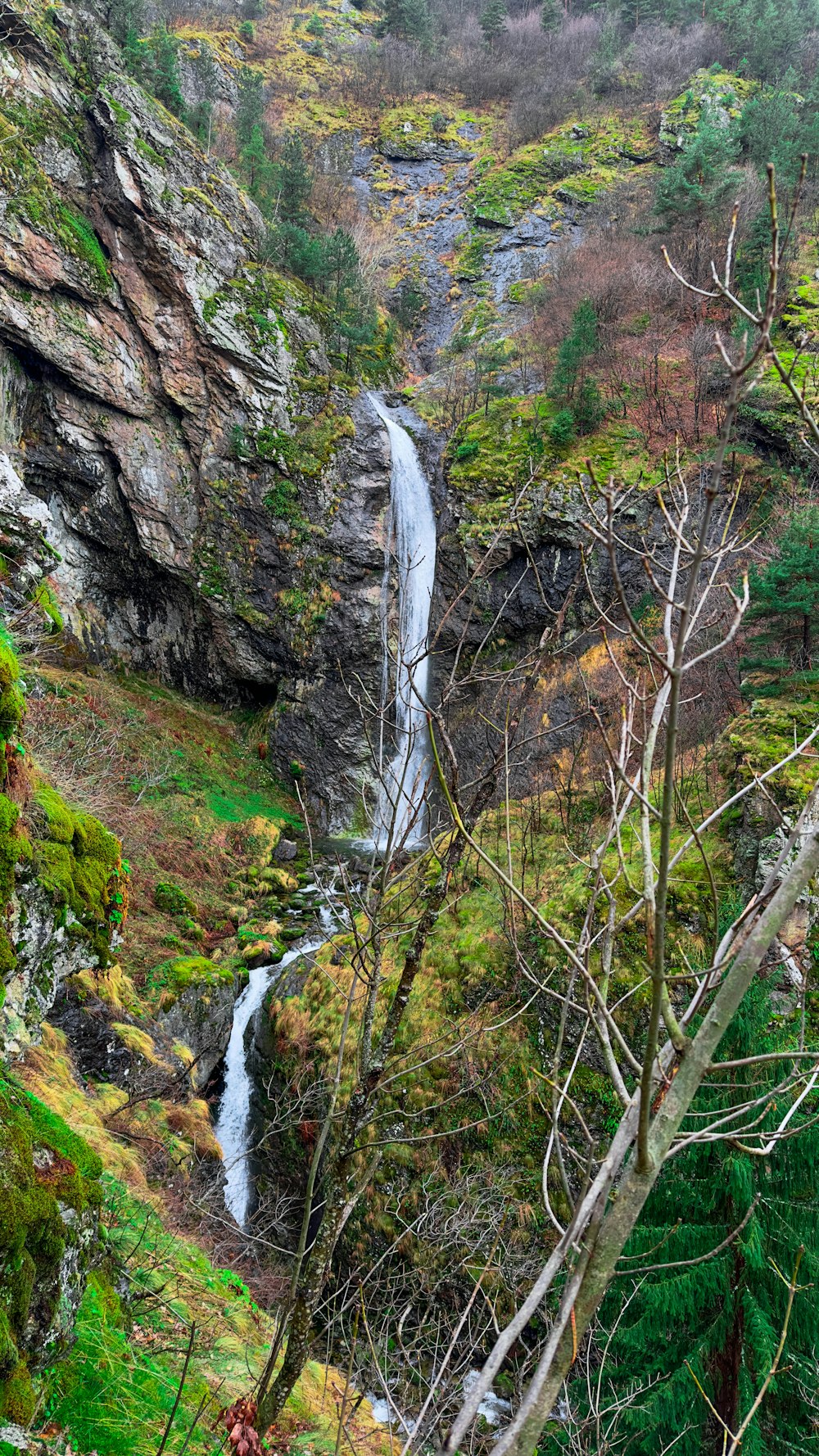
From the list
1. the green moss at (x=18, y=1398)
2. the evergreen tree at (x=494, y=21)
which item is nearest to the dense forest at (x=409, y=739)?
the green moss at (x=18, y=1398)

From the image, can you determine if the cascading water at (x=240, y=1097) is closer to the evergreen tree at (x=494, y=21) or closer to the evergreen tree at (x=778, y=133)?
the evergreen tree at (x=778, y=133)

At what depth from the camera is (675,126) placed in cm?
2612

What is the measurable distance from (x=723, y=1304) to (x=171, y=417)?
1878cm

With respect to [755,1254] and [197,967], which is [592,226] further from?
[755,1254]

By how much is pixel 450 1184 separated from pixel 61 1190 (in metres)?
Result: 4.41

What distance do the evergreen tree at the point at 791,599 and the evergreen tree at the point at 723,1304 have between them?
188 inches

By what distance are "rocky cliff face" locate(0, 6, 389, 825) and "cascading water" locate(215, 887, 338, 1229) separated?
6966 millimetres

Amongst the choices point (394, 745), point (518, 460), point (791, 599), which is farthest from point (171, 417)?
point (791, 599)

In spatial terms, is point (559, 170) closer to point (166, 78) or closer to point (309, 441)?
point (166, 78)

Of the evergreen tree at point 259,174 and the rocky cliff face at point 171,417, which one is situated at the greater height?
the evergreen tree at point 259,174

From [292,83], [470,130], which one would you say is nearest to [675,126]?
[470,130]

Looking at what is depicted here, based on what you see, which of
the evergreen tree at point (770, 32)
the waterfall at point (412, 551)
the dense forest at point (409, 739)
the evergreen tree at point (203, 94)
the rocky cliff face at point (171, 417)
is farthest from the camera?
the evergreen tree at point (770, 32)

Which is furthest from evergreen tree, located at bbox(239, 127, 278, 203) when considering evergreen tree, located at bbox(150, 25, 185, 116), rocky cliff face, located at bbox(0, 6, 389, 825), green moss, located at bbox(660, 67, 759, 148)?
green moss, located at bbox(660, 67, 759, 148)

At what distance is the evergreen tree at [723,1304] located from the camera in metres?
4.16
